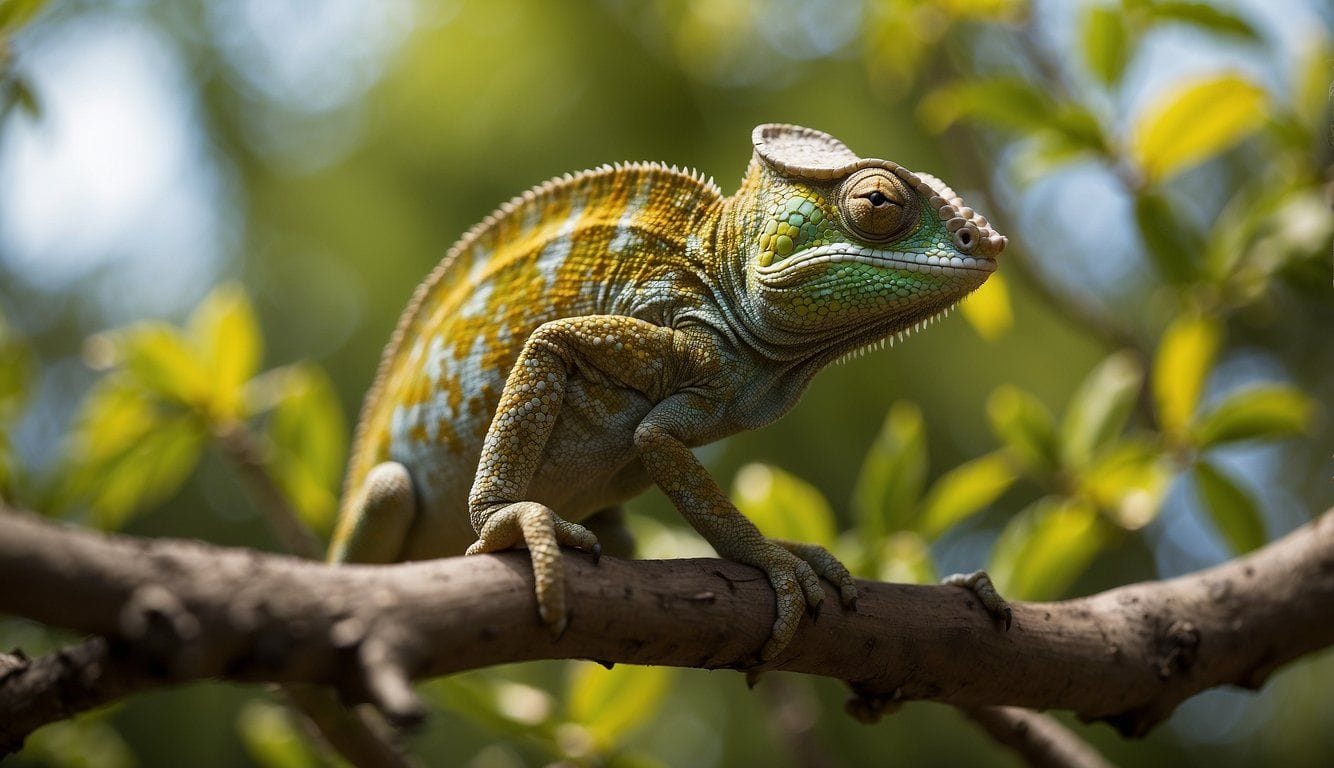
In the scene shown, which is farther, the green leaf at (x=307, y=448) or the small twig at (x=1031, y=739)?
the green leaf at (x=307, y=448)

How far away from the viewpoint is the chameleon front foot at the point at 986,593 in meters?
1.65

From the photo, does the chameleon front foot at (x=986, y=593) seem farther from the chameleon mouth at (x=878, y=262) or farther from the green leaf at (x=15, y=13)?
the green leaf at (x=15, y=13)

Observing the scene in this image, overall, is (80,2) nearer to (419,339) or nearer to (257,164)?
(257,164)

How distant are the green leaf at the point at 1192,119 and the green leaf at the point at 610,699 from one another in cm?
164

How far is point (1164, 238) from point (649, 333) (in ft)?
4.88

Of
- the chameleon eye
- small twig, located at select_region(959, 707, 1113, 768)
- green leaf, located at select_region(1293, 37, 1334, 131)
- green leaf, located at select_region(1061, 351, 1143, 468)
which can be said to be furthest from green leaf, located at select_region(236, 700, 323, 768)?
green leaf, located at select_region(1293, 37, 1334, 131)

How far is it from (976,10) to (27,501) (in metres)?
2.56

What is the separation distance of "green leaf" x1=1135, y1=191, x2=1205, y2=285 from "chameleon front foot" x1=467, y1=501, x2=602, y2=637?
5.76ft

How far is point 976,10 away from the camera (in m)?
2.69

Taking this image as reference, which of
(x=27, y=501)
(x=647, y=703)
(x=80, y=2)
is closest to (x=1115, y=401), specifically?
(x=647, y=703)

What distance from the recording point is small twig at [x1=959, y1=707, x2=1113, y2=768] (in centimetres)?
214

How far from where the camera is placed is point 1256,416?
233 cm

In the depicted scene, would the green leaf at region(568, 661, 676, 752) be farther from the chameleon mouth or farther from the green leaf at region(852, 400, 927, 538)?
the chameleon mouth

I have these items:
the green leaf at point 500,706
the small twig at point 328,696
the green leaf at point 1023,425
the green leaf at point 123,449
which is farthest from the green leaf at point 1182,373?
the green leaf at point 123,449
